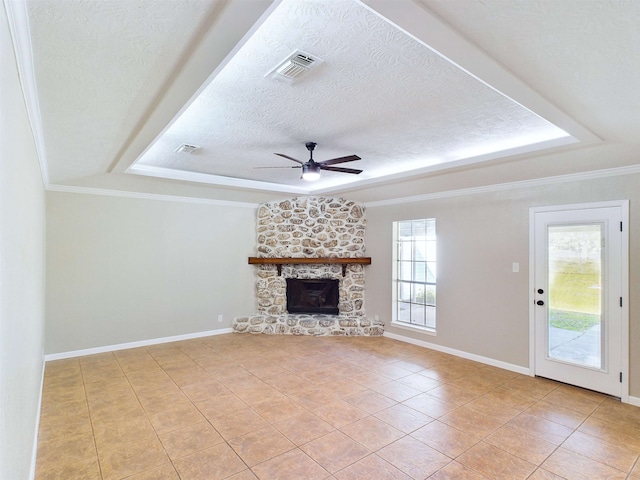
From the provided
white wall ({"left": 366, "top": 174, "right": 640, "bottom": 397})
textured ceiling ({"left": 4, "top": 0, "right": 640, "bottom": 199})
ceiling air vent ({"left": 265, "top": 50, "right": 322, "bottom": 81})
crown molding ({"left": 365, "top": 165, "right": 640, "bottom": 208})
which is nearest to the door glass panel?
white wall ({"left": 366, "top": 174, "right": 640, "bottom": 397})

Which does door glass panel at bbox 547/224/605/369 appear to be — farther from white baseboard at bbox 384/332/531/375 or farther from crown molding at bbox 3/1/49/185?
crown molding at bbox 3/1/49/185

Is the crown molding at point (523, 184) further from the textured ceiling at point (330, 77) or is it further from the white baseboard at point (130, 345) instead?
the white baseboard at point (130, 345)

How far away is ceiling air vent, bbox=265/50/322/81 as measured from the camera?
2.07 metres

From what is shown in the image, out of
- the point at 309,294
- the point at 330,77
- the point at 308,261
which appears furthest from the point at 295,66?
the point at 309,294

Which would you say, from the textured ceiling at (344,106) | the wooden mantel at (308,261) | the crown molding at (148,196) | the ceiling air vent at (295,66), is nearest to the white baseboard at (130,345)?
the wooden mantel at (308,261)

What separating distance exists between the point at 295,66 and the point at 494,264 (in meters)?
3.90

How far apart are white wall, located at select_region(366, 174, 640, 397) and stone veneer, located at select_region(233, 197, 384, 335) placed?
1.19 metres

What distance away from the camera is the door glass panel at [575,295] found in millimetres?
3805

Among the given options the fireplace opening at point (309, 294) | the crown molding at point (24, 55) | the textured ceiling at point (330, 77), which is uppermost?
the textured ceiling at point (330, 77)

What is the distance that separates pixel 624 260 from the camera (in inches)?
142

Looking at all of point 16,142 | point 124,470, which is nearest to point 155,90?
point 16,142

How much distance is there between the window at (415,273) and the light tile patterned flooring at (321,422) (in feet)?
3.67

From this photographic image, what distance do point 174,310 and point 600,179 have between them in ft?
20.6

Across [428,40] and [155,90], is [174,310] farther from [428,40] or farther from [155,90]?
[428,40]
